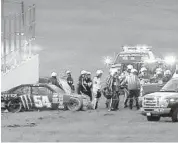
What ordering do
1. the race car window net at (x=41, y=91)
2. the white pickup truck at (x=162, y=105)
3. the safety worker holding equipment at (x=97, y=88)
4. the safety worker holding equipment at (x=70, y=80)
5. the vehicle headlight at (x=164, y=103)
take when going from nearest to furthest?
the white pickup truck at (x=162, y=105)
the vehicle headlight at (x=164, y=103)
the race car window net at (x=41, y=91)
the safety worker holding equipment at (x=97, y=88)
the safety worker holding equipment at (x=70, y=80)

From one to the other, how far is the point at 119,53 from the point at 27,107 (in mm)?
13609

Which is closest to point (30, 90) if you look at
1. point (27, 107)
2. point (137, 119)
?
point (27, 107)

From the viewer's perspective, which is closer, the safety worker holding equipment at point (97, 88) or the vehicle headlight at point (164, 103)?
the vehicle headlight at point (164, 103)

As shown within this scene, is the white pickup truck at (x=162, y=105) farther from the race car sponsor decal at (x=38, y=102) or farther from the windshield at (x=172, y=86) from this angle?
the race car sponsor decal at (x=38, y=102)

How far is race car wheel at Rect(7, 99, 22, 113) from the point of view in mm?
27500

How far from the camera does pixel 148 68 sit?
38.0m

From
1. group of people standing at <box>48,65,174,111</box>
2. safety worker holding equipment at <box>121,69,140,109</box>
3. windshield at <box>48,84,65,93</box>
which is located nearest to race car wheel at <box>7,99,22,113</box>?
windshield at <box>48,84,65,93</box>

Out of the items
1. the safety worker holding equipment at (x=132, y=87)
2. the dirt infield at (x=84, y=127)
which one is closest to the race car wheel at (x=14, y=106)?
the dirt infield at (x=84, y=127)

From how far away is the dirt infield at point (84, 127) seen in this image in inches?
645

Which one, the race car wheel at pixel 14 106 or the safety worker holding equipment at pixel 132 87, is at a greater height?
the safety worker holding equipment at pixel 132 87

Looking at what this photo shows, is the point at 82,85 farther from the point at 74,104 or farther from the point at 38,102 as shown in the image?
the point at 38,102

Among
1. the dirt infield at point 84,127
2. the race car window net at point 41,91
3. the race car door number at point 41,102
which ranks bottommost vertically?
the dirt infield at point 84,127

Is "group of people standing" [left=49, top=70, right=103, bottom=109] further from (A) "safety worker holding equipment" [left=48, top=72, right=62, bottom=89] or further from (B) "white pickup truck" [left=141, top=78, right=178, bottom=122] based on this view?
(B) "white pickup truck" [left=141, top=78, right=178, bottom=122]

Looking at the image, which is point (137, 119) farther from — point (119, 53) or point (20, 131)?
point (119, 53)
